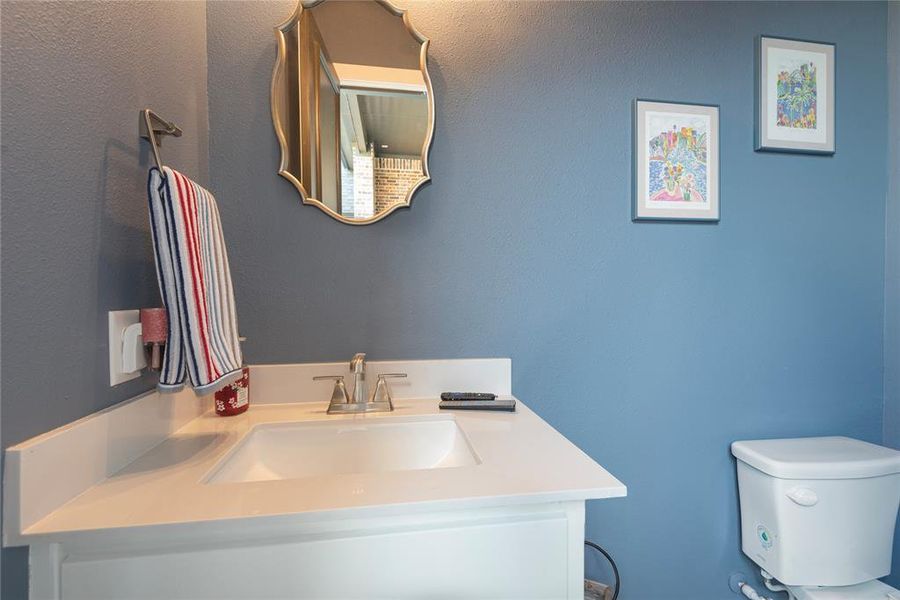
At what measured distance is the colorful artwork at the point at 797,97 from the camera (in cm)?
120

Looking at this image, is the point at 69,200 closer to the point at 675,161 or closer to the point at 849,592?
the point at 675,161

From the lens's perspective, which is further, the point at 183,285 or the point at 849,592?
the point at 849,592

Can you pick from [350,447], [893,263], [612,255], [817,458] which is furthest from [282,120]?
[893,263]

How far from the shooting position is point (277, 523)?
49cm

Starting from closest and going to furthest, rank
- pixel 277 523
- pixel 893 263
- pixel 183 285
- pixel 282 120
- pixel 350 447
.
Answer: pixel 277 523
pixel 183 285
pixel 350 447
pixel 282 120
pixel 893 263

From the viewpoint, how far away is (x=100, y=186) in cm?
60

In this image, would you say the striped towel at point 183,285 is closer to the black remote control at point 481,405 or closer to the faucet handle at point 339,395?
the faucet handle at point 339,395

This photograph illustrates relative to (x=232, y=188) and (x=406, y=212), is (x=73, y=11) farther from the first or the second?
(x=406, y=212)

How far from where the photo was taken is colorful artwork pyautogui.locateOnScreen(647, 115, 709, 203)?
1.13 m

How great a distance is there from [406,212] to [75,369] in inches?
30.0

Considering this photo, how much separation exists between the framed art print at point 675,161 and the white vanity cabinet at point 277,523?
85 centimetres

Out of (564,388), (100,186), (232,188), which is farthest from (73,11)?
(564,388)

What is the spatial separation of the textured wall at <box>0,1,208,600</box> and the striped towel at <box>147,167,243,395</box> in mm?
87

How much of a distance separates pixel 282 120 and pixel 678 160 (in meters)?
1.19
